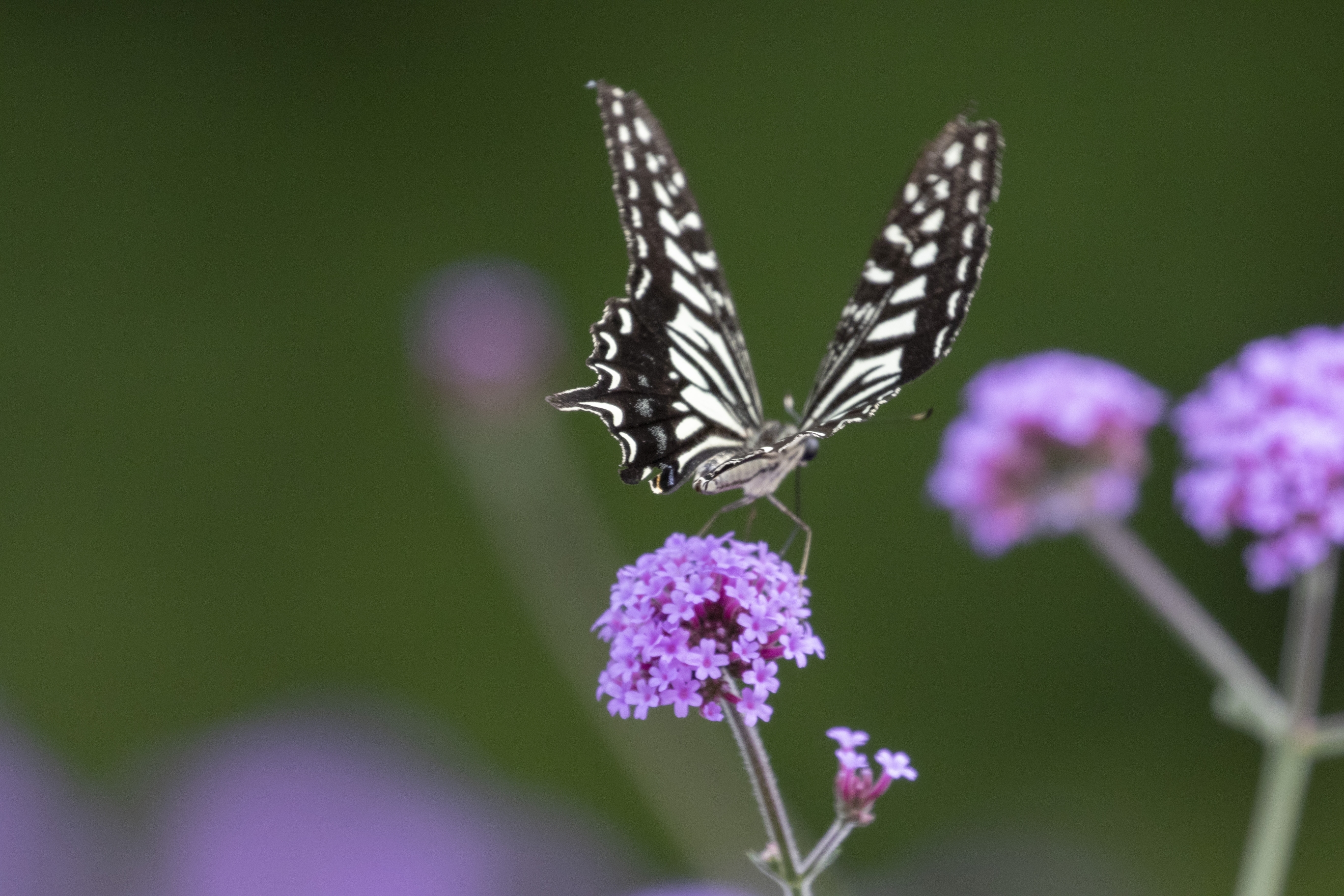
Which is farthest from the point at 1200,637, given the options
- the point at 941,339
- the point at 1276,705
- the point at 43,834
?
the point at 43,834

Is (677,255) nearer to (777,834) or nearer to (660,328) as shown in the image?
(660,328)

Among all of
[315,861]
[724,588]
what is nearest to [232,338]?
[315,861]

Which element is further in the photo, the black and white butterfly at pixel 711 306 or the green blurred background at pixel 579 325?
the green blurred background at pixel 579 325

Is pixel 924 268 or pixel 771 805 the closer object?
pixel 771 805

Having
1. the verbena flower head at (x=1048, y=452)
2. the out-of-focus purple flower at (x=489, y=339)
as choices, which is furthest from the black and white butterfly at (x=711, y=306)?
the out-of-focus purple flower at (x=489, y=339)

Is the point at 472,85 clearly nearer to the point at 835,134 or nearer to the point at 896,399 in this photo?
the point at 835,134

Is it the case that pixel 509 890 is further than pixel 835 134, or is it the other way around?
pixel 835 134

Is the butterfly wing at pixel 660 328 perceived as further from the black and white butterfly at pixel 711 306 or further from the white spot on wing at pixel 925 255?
the white spot on wing at pixel 925 255
